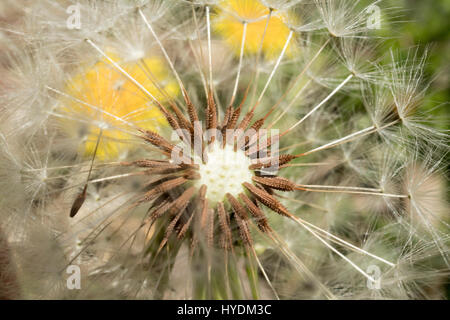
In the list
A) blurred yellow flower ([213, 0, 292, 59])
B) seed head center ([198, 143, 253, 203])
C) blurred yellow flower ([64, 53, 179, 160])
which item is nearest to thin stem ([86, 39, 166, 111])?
blurred yellow flower ([64, 53, 179, 160])

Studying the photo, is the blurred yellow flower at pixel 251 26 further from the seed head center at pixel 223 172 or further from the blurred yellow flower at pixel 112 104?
the seed head center at pixel 223 172

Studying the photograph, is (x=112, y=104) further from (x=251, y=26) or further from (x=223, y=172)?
(x=251, y=26)

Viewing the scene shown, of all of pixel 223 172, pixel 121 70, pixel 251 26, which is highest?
pixel 251 26

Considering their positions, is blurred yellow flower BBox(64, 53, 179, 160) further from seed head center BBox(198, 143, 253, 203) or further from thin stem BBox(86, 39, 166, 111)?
seed head center BBox(198, 143, 253, 203)

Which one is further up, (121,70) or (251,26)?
(251,26)

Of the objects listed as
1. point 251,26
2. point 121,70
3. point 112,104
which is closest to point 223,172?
point 112,104
